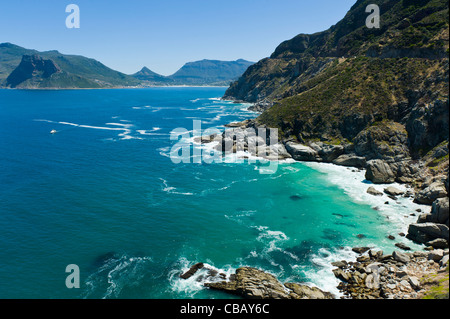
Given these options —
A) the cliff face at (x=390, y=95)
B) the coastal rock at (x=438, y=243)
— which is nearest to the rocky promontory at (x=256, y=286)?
the coastal rock at (x=438, y=243)

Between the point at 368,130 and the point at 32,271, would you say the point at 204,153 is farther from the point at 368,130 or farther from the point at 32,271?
the point at 32,271

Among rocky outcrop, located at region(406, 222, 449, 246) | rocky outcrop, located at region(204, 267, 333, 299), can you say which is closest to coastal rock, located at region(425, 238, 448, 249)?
rocky outcrop, located at region(406, 222, 449, 246)

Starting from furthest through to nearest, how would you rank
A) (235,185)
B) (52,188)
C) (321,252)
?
(235,185), (52,188), (321,252)

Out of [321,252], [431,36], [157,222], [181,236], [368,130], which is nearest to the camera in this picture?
[321,252]

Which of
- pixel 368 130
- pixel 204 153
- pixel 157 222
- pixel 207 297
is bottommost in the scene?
pixel 207 297

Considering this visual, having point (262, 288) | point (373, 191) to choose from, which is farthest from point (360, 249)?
point (373, 191)

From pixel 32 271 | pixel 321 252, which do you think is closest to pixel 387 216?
pixel 321 252

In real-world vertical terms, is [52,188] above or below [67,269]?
above
